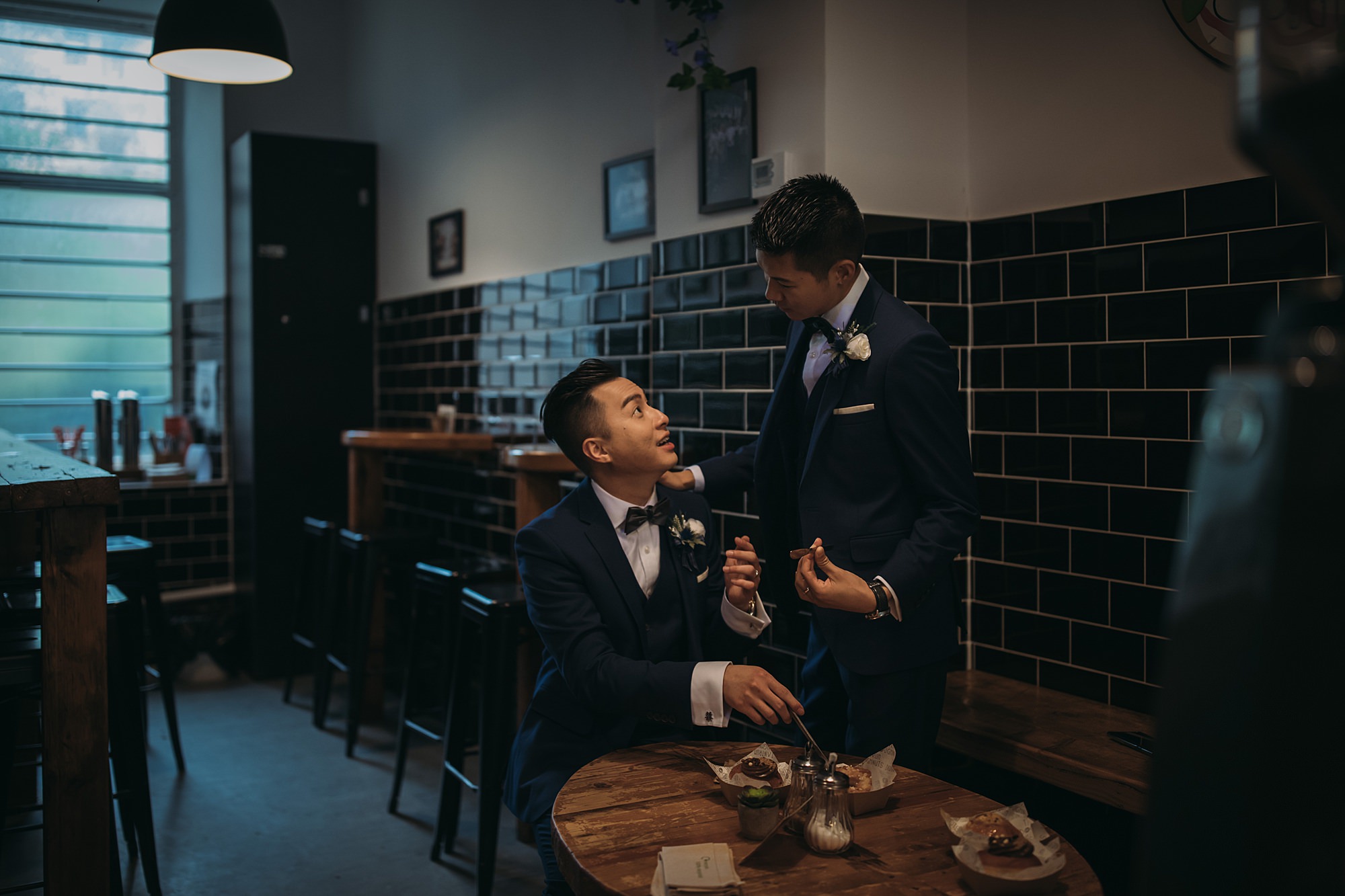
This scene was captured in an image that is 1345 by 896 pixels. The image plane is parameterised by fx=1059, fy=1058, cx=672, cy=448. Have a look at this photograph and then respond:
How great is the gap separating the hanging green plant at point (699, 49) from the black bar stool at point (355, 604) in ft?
7.61

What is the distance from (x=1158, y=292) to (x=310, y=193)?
451 centimetres

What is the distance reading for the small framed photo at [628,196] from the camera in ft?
12.0

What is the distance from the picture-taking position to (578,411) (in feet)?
6.87

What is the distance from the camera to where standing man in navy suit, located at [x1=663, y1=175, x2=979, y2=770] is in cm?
200

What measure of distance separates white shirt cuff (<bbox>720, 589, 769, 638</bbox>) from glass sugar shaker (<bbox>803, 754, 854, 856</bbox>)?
2.01ft

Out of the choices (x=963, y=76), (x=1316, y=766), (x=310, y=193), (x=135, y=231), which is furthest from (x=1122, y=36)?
(x=135, y=231)

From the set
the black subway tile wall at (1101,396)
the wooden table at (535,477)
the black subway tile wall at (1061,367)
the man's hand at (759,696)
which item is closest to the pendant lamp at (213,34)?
the black subway tile wall at (1061,367)

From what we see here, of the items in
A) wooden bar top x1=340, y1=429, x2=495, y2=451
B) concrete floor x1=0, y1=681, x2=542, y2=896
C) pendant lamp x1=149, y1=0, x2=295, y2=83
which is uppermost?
pendant lamp x1=149, y1=0, x2=295, y2=83

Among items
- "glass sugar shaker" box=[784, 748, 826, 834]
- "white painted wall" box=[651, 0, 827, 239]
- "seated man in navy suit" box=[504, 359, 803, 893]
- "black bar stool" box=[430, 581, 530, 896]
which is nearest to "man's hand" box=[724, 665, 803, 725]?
"seated man in navy suit" box=[504, 359, 803, 893]

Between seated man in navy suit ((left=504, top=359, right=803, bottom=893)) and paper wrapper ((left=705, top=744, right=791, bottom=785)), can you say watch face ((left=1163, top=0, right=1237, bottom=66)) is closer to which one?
seated man in navy suit ((left=504, top=359, right=803, bottom=893))

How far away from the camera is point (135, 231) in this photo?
607cm

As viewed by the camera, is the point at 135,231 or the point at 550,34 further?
the point at 135,231

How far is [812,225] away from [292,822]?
2.73m

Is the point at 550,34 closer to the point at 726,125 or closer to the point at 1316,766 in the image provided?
the point at 726,125
